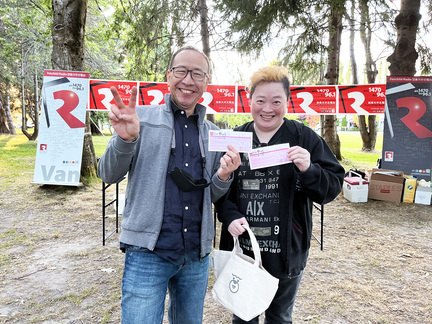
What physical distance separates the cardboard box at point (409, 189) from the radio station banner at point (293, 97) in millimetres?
1972

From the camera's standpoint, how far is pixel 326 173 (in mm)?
1431

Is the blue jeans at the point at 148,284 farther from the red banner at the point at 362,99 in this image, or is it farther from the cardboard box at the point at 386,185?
the red banner at the point at 362,99

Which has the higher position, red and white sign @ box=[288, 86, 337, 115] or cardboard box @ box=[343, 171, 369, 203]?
red and white sign @ box=[288, 86, 337, 115]

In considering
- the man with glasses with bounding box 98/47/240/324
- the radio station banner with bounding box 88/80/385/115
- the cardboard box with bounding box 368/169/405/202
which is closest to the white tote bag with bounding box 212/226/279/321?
the man with glasses with bounding box 98/47/240/324

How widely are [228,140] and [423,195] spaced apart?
5.91 metres

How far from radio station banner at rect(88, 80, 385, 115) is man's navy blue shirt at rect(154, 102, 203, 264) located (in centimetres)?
584

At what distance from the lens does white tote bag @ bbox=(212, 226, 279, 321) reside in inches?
50.7

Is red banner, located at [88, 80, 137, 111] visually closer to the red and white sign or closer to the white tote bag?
the red and white sign

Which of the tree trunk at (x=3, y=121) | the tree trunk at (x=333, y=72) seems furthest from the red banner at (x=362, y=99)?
the tree trunk at (x=3, y=121)

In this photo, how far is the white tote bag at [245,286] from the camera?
129cm

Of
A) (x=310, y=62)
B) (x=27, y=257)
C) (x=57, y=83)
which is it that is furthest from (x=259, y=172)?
(x=310, y=62)

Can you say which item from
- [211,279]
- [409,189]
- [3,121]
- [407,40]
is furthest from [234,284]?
[3,121]

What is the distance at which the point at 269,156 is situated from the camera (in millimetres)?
1386

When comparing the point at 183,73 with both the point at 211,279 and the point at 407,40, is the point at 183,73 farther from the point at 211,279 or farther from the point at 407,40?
the point at 407,40
